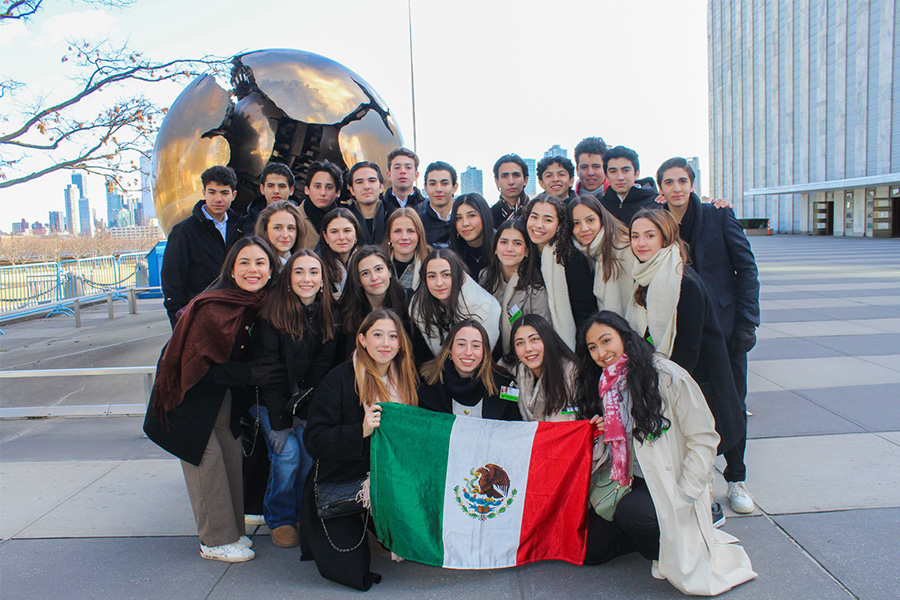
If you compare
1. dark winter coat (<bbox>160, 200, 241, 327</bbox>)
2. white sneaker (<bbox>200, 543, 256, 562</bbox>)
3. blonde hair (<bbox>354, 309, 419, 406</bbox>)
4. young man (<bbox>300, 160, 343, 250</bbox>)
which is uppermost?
young man (<bbox>300, 160, 343, 250</bbox>)

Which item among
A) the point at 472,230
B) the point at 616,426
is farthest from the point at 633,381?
the point at 472,230

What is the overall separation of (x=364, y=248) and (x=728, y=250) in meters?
2.18

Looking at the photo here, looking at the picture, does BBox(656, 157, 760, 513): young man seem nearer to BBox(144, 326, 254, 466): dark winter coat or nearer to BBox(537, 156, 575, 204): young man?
BBox(537, 156, 575, 204): young man

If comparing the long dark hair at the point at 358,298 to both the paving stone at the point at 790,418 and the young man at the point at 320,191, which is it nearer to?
the young man at the point at 320,191

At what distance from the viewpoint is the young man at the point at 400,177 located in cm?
493

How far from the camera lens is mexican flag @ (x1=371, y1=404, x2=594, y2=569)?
2.94 metres

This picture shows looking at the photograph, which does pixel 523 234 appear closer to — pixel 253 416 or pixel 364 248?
pixel 364 248

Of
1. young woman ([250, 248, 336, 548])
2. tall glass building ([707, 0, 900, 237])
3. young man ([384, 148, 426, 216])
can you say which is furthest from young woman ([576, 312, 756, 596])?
tall glass building ([707, 0, 900, 237])

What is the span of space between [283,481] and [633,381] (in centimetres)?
188

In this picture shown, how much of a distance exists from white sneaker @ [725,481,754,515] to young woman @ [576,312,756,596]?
17.0 inches

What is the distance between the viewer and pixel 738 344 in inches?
142

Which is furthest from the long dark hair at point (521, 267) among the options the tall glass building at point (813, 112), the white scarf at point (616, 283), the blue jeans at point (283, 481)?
the tall glass building at point (813, 112)

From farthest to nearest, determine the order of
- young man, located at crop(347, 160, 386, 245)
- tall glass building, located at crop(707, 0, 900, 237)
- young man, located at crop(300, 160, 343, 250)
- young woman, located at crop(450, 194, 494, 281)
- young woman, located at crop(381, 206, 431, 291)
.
Answer: tall glass building, located at crop(707, 0, 900, 237), young man, located at crop(347, 160, 386, 245), young man, located at crop(300, 160, 343, 250), young woman, located at crop(450, 194, 494, 281), young woman, located at crop(381, 206, 431, 291)

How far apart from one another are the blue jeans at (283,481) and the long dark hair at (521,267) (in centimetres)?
149
